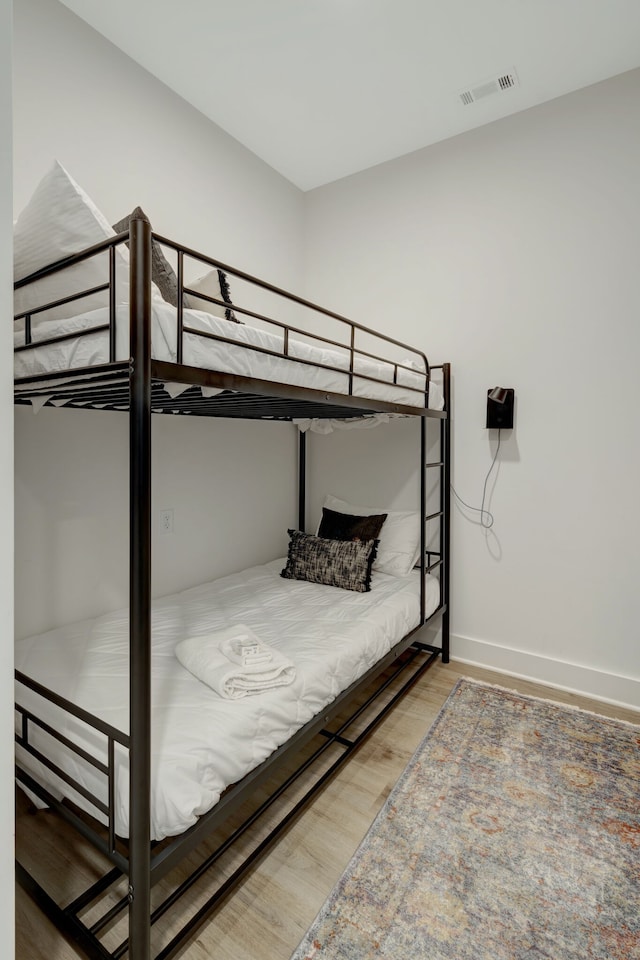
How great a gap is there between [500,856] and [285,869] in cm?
66

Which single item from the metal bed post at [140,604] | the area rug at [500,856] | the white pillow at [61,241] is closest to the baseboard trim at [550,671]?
the area rug at [500,856]

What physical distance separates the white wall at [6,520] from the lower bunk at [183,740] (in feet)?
0.71

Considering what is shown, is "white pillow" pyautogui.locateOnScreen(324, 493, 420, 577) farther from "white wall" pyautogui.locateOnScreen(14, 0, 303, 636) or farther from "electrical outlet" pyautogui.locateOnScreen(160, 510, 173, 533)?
"electrical outlet" pyautogui.locateOnScreen(160, 510, 173, 533)

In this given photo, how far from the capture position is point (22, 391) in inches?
56.9

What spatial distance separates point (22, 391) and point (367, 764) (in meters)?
1.81

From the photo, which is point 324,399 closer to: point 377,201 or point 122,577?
point 122,577

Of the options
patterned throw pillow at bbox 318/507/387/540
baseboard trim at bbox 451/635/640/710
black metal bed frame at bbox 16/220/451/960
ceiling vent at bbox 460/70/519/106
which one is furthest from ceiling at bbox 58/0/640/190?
baseboard trim at bbox 451/635/640/710

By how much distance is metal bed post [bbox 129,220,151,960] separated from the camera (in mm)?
1044

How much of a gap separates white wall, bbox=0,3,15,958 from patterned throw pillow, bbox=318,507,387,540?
200cm

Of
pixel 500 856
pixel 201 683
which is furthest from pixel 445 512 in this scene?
pixel 201 683

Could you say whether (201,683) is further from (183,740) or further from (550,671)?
(550,671)

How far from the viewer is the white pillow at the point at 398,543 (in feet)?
9.24

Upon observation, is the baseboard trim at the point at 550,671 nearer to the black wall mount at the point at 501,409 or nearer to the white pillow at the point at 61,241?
the black wall mount at the point at 501,409

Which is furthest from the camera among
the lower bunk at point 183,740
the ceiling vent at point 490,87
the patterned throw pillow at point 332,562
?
the patterned throw pillow at point 332,562
